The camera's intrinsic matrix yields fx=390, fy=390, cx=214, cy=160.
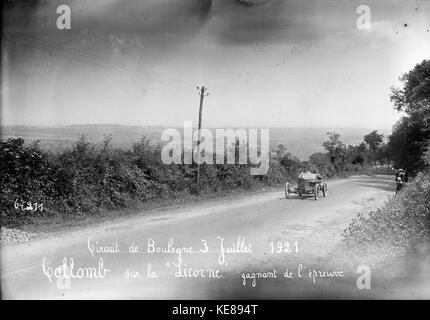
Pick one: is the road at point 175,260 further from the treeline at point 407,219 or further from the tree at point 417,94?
the tree at point 417,94

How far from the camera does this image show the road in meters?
6.65

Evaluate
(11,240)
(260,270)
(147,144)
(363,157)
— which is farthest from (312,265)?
(363,157)

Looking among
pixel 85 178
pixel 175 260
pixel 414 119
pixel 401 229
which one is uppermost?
pixel 414 119

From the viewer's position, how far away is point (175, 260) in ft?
25.3

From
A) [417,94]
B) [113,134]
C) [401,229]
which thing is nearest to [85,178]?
[113,134]

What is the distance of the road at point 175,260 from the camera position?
6.65 m

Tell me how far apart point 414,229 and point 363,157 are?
85.0 feet

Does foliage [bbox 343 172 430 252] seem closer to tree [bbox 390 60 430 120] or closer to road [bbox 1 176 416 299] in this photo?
road [bbox 1 176 416 299]

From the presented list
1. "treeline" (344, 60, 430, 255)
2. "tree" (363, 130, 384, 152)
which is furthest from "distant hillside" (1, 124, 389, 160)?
"treeline" (344, 60, 430, 255)

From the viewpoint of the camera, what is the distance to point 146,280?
6930mm

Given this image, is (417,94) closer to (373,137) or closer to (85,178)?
(373,137)

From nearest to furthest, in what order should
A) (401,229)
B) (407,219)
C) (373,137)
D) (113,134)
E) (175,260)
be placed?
(175,260) < (401,229) < (407,219) < (373,137) < (113,134)

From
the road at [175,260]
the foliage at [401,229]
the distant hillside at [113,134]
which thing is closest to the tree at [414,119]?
the distant hillside at [113,134]
